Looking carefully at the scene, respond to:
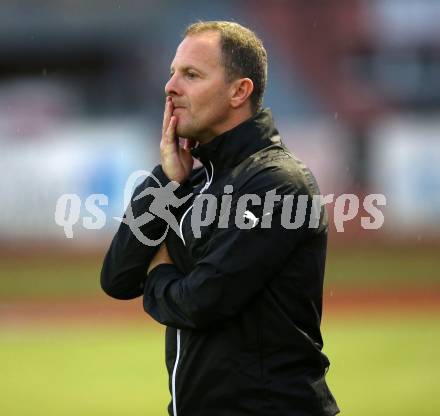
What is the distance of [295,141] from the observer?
18031mm

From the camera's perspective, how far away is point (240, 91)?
2.93 meters

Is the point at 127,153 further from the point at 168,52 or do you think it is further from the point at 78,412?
the point at 78,412

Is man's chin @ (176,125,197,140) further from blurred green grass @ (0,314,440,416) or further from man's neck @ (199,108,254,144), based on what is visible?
blurred green grass @ (0,314,440,416)

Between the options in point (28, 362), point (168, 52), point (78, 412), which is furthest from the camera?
point (168, 52)

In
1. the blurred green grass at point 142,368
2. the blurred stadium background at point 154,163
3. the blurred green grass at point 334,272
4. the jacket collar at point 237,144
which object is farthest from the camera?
the blurred green grass at point 334,272

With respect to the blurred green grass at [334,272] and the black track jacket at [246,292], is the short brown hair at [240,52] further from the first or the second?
the blurred green grass at [334,272]

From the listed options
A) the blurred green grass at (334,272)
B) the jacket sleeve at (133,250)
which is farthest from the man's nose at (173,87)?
the blurred green grass at (334,272)

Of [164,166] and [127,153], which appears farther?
[127,153]

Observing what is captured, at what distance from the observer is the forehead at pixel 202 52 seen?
9.50 feet

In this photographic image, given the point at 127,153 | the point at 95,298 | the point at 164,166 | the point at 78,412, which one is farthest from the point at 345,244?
the point at 164,166

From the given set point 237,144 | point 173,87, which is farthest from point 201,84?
point 237,144

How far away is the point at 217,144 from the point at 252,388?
0.70 meters

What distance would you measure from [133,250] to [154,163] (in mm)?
14816

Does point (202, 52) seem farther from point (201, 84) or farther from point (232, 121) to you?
point (232, 121)
